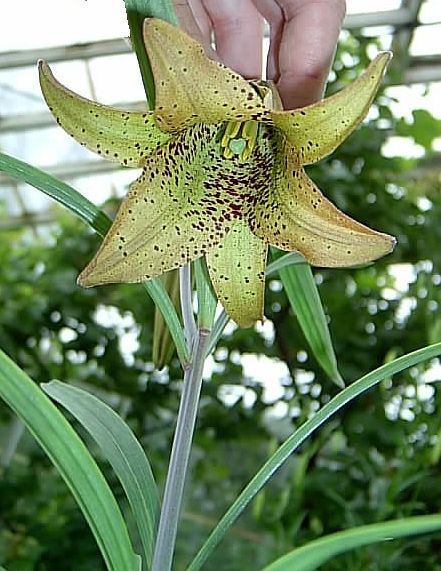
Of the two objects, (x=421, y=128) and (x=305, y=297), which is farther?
(x=421, y=128)

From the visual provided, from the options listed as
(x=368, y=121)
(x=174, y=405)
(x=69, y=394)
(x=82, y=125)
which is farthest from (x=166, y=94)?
(x=368, y=121)

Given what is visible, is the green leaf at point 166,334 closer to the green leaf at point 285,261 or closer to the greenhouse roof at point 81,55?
the green leaf at point 285,261

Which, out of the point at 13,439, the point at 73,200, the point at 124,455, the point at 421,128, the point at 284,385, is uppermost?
the point at 73,200

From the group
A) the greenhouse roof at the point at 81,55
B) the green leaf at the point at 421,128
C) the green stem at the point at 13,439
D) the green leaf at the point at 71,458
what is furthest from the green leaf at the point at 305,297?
the greenhouse roof at the point at 81,55

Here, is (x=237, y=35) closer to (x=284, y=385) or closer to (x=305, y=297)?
(x=305, y=297)

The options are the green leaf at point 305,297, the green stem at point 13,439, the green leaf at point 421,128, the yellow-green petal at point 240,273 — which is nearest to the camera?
the yellow-green petal at point 240,273

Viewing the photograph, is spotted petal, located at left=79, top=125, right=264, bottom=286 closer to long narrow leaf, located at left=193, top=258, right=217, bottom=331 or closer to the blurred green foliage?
long narrow leaf, located at left=193, top=258, right=217, bottom=331

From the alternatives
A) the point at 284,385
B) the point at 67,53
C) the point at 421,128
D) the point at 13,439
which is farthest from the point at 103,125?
the point at 67,53
